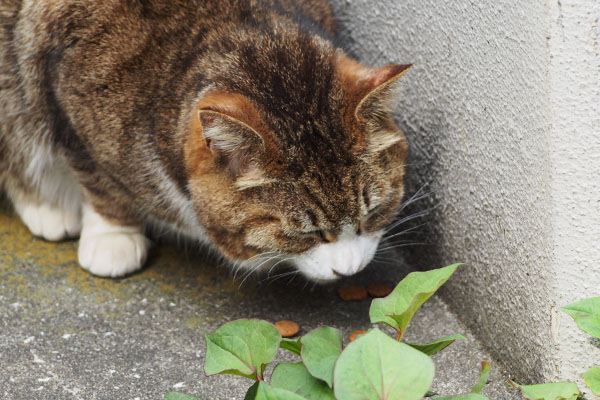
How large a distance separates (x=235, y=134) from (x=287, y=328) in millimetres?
632

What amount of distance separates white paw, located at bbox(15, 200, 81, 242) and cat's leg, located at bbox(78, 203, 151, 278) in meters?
0.09

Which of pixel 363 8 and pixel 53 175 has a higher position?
pixel 363 8

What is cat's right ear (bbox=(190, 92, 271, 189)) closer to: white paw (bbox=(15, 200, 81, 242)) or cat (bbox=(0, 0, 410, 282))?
cat (bbox=(0, 0, 410, 282))

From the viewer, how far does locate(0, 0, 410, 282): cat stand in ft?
6.06

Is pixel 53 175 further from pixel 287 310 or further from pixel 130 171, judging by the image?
pixel 287 310

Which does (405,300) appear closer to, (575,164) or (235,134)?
(575,164)

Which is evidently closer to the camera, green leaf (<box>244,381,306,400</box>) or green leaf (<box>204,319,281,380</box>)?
green leaf (<box>244,381,306,400</box>)

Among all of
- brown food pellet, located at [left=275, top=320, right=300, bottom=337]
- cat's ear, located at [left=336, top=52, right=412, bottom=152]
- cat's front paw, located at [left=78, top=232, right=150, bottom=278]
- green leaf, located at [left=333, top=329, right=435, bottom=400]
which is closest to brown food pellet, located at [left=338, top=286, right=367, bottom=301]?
brown food pellet, located at [left=275, top=320, right=300, bottom=337]

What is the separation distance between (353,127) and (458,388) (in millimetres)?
686

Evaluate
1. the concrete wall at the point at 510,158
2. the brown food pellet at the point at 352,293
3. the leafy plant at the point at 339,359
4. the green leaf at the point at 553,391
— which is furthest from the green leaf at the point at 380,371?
the brown food pellet at the point at 352,293

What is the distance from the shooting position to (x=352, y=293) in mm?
2264

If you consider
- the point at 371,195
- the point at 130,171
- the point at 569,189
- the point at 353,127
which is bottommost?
the point at 130,171

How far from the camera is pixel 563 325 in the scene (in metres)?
1.60

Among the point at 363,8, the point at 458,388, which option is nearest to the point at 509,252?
the point at 458,388
